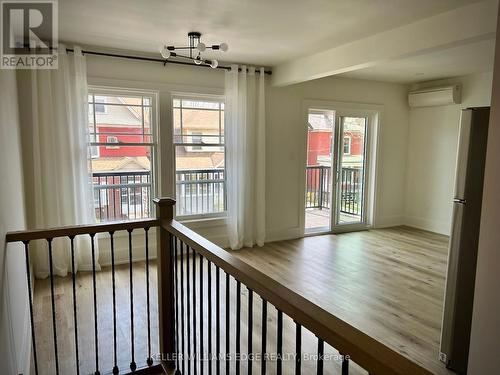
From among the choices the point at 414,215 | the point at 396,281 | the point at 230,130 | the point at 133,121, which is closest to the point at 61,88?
the point at 133,121

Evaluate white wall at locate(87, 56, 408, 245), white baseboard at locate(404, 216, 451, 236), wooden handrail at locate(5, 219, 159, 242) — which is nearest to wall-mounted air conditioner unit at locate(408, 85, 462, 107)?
white wall at locate(87, 56, 408, 245)

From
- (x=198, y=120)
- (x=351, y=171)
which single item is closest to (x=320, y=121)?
(x=351, y=171)

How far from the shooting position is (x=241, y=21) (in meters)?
3.19

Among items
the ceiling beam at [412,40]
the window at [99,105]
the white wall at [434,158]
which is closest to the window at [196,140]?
the window at [99,105]

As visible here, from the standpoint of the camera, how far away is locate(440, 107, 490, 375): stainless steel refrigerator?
2.26m

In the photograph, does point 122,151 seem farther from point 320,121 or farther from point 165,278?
point 320,121

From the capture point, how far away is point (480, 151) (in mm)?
2240

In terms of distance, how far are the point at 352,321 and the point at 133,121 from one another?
338 cm

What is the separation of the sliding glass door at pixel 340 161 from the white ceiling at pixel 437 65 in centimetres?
78

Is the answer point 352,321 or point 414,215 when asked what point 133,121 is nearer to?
point 352,321

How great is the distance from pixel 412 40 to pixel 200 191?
10.3ft

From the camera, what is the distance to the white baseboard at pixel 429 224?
6.04 m

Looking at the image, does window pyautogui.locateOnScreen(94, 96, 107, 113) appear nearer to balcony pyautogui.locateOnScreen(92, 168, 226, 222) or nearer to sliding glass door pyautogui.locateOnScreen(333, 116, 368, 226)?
balcony pyautogui.locateOnScreen(92, 168, 226, 222)

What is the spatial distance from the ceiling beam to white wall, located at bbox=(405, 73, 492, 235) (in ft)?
9.19
